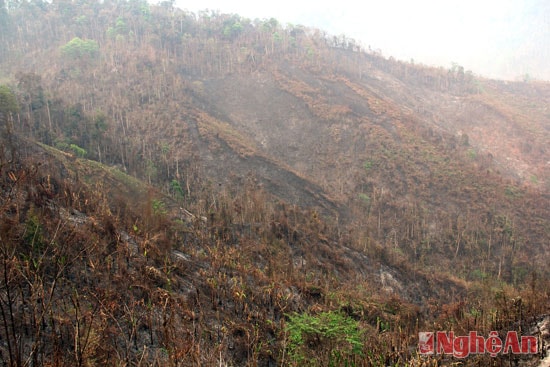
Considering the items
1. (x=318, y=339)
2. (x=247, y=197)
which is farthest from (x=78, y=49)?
(x=318, y=339)

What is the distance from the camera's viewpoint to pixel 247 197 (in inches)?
757

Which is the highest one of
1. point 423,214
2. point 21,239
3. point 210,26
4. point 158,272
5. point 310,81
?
point 210,26

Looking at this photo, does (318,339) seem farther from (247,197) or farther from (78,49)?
(78,49)

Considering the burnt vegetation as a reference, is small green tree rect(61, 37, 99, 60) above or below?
above

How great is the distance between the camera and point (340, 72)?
145 feet

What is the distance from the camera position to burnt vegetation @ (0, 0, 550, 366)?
532 cm

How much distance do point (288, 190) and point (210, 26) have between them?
3777 centimetres

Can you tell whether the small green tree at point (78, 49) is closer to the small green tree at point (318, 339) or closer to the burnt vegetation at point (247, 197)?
the burnt vegetation at point (247, 197)

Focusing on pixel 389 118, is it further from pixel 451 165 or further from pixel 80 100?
pixel 80 100

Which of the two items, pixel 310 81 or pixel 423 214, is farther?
pixel 310 81

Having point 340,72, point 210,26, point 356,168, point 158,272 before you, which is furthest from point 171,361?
point 210,26

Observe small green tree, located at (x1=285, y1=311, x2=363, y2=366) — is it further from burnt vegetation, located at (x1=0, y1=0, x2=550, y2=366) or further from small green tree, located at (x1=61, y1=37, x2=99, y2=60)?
small green tree, located at (x1=61, y1=37, x2=99, y2=60)

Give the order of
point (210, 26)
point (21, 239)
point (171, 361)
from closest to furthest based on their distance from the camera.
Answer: point (171, 361), point (21, 239), point (210, 26)

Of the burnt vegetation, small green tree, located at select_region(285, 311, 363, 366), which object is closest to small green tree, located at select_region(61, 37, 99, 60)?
the burnt vegetation
